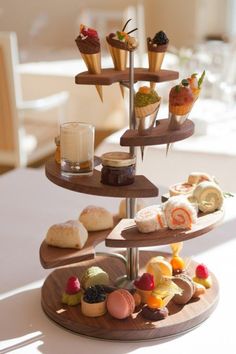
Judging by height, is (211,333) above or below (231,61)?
below

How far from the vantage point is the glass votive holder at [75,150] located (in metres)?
0.92

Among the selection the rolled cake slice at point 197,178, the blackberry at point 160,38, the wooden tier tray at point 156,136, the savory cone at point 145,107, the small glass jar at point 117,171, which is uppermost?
the blackberry at point 160,38

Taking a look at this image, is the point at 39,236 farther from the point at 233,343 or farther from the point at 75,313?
the point at 233,343

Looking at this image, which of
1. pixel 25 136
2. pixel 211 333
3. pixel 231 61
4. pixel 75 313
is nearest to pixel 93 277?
pixel 75 313

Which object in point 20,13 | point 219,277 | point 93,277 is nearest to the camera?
point 93,277

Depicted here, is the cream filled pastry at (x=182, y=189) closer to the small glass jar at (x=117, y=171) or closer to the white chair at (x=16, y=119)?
the small glass jar at (x=117, y=171)

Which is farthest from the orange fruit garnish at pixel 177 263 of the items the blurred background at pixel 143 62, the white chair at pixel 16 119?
the white chair at pixel 16 119

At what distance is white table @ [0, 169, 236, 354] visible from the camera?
2.93 feet

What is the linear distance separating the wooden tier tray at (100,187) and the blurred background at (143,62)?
3.93ft

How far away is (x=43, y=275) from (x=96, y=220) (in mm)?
172

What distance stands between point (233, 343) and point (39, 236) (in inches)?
21.2

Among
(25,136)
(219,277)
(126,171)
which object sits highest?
(126,171)

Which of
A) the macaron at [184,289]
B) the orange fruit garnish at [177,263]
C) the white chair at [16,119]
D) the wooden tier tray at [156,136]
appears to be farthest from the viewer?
the white chair at [16,119]

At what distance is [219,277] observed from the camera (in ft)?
3.65
